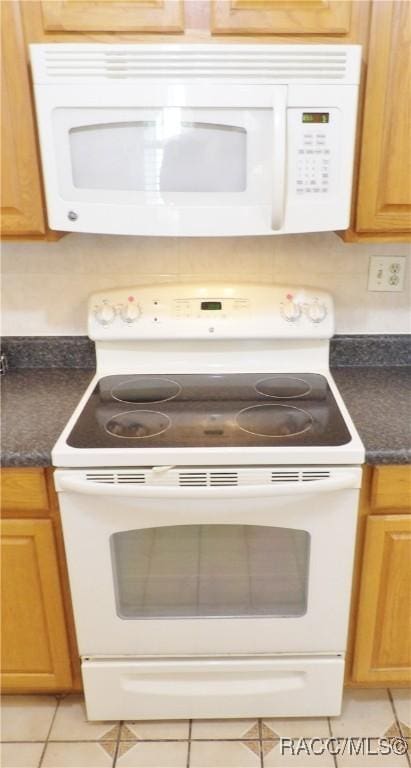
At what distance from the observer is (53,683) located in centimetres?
167

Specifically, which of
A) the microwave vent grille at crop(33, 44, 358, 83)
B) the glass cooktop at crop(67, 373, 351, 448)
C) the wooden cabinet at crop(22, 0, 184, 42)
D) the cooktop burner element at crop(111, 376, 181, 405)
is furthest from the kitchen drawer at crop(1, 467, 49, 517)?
the wooden cabinet at crop(22, 0, 184, 42)

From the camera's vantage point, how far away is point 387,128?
141cm

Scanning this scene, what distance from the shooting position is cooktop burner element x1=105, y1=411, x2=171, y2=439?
145 centimetres

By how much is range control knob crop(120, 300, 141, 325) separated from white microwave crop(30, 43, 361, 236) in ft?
1.07

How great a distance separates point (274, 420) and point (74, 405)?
0.52 meters

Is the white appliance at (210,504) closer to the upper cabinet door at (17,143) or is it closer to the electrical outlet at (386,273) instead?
the electrical outlet at (386,273)

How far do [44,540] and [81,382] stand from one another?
476 millimetres

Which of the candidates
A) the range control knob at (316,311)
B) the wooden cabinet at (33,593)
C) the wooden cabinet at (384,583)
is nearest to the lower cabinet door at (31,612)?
the wooden cabinet at (33,593)

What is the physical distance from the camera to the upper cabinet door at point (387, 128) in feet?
4.37

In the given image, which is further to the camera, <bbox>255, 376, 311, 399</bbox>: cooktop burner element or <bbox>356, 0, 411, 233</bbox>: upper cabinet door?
<bbox>255, 376, 311, 399</bbox>: cooktop burner element

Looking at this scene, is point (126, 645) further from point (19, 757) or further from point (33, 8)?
point (33, 8)

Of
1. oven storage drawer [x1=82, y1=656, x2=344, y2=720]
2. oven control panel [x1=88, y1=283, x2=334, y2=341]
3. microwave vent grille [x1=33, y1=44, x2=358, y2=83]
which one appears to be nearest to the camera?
microwave vent grille [x1=33, y1=44, x2=358, y2=83]

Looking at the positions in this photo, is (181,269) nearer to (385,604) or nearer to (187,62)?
(187,62)

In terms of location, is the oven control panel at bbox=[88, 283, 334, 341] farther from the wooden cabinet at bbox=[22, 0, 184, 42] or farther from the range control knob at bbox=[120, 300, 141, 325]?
the wooden cabinet at bbox=[22, 0, 184, 42]
